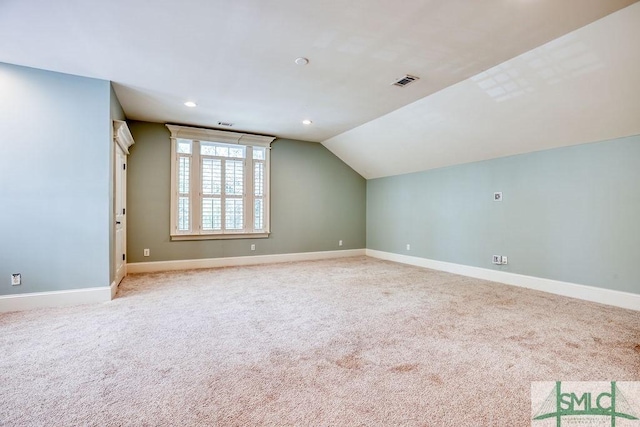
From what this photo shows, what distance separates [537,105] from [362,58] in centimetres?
219

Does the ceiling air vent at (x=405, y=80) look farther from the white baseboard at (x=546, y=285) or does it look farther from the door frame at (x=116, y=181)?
the door frame at (x=116, y=181)

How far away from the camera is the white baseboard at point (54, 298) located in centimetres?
325

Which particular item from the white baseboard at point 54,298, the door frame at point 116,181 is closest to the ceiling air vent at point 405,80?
the door frame at point 116,181

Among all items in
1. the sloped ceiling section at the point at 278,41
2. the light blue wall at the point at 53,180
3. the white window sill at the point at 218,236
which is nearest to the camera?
the sloped ceiling section at the point at 278,41

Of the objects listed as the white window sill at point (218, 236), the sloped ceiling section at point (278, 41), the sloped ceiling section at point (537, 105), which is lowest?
the white window sill at point (218, 236)

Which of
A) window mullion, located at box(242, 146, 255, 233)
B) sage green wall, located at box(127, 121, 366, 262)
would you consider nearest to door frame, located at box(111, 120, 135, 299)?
sage green wall, located at box(127, 121, 366, 262)

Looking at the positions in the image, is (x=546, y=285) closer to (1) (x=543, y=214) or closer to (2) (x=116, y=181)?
(1) (x=543, y=214)

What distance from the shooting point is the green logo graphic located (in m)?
1.60

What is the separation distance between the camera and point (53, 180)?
3400mm

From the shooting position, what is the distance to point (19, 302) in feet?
10.8

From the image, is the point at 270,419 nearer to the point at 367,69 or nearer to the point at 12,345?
the point at 12,345

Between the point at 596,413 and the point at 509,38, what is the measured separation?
113 inches

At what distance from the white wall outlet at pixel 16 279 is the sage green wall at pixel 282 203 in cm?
192

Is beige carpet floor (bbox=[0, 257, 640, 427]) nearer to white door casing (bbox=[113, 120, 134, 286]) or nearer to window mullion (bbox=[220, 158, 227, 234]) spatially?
white door casing (bbox=[113, 120, 134, 286])
